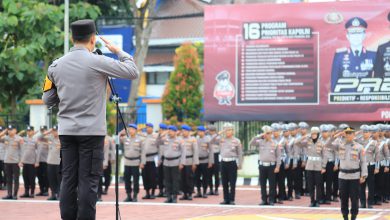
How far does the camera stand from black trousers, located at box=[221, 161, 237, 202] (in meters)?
17.7

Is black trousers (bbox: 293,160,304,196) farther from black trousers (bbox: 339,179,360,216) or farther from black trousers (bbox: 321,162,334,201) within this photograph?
black trousers (bbox: 339,179,360,216)

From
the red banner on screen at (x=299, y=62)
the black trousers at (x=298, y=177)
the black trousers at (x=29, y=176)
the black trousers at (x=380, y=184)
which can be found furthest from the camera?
the red banner on screen at (x=299, y=62)

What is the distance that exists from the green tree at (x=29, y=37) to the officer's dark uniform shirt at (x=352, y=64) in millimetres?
6823

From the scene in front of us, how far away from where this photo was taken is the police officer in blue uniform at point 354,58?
2192cm

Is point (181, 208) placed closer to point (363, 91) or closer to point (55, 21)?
point (363, 91)

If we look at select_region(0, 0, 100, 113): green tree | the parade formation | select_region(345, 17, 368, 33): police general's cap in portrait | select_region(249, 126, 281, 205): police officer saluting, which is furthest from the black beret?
select_region(0, 0, 100, 113): green tree

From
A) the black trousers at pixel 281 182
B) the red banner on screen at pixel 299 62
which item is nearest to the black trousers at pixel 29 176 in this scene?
the red banner on screen at pixel 299 62

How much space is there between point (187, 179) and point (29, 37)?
7.07m

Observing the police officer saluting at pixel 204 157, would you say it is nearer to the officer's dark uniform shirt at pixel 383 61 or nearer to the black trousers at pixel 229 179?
the black trousers at pixel 229 179

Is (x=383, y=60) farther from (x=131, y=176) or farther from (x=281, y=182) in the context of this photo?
(x=131, y=176)

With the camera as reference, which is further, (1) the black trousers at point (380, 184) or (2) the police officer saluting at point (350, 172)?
(1) the black trousers at point (380, 184)

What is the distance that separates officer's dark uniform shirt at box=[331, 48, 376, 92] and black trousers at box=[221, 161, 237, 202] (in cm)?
543

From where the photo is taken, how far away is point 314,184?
58.0ft

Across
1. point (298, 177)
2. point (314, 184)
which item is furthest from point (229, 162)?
point (298, 177)
